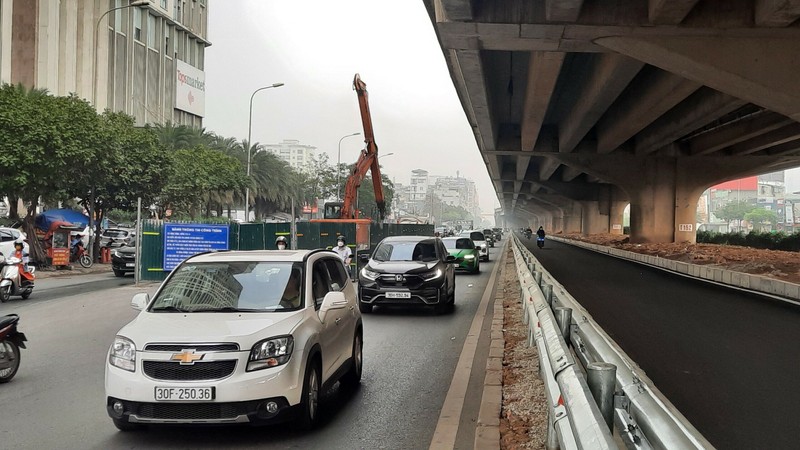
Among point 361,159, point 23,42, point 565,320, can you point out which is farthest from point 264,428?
point 23,42

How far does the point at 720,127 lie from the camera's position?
31375 mm

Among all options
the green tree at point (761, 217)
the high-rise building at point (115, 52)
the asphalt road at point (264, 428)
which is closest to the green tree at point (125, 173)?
the high-rise building at point (115, 52)

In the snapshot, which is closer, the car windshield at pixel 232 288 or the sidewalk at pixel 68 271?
the car windshield at pixel 232 288

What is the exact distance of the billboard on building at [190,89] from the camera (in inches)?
2968

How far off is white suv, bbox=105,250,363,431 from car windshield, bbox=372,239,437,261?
7.67 meters

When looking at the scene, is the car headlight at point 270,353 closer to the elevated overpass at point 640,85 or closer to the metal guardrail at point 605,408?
the metal guardrail at point 605,408

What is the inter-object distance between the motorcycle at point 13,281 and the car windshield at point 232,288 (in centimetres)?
1149

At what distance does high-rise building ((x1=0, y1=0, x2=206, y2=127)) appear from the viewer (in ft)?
161

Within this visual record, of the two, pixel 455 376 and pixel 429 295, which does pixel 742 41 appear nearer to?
pixel 429 295

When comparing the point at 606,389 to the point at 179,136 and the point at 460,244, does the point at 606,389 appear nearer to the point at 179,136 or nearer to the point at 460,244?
the point at 460,244

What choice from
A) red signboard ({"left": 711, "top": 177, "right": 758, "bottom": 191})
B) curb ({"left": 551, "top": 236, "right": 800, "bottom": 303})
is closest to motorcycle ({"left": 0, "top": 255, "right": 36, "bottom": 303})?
curb ({"left": 551, "top": 236, "right": 800, "bottom": 303})

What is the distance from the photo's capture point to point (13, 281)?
16062 millimetres

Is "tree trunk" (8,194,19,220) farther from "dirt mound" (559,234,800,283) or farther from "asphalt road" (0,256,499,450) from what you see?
"dirt mound" (559,234,800,283)

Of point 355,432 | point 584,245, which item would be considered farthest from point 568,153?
point 355,432
